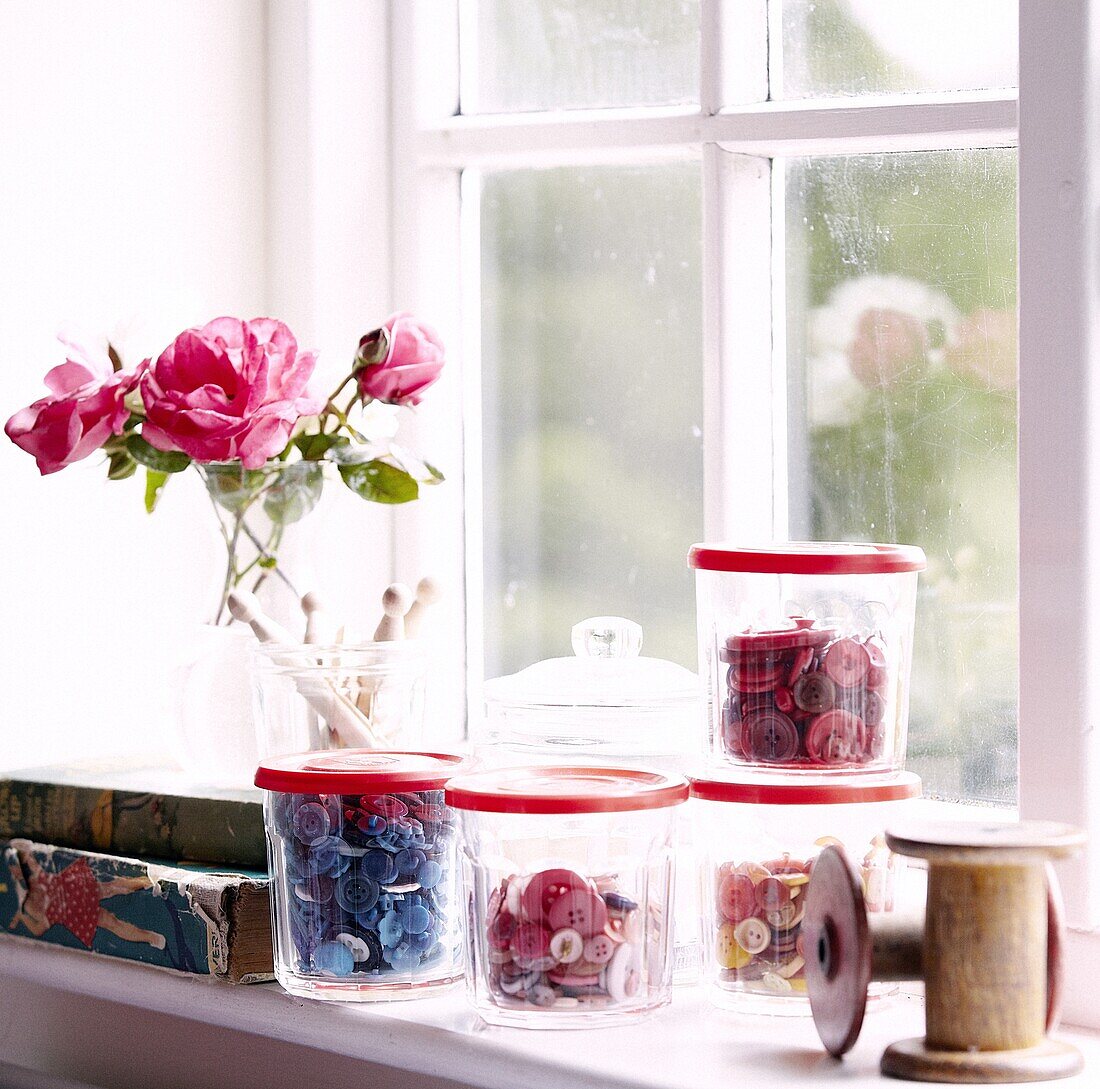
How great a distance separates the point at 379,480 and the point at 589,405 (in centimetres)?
22

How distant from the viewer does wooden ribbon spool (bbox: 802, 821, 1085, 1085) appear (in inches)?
28.5

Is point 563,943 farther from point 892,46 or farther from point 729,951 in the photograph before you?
point 892,46

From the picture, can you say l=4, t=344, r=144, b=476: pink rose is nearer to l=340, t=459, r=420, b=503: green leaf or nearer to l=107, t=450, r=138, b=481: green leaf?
l=107, t=450, r=138, b=481: green leaf

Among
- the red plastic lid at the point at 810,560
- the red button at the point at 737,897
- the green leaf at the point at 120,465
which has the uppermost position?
the green leaf at the point at 120,465

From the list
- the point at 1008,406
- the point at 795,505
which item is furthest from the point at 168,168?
the point at 1008,406

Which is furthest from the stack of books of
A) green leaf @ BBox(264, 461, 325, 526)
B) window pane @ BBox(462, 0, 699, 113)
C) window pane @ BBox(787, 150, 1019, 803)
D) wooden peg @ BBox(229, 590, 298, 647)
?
window pane @ BBox(462, 0, 699, 113)

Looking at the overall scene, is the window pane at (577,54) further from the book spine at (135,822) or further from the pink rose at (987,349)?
the book spine at (135,822)

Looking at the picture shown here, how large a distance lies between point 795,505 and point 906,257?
0.19 meters

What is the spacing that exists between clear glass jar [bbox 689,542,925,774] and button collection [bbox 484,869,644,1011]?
11cm

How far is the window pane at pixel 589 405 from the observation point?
1253mm

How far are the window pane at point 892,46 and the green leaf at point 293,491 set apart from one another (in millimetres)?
445

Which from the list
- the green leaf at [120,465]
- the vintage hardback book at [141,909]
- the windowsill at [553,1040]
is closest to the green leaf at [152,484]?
the green leaf at [120,465]

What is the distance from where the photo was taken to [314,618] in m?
1.13

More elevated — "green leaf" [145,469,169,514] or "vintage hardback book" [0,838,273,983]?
"green leaf" [145,469,169,514]
